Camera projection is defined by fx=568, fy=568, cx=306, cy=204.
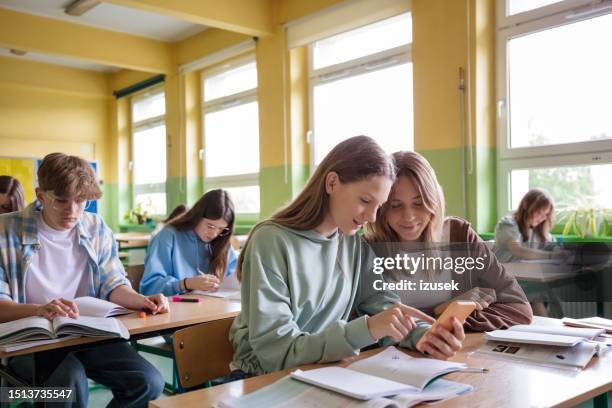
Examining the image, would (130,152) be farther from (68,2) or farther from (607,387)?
(607,387)

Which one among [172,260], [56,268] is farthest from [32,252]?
[172,260]

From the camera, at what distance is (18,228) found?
2.14 m

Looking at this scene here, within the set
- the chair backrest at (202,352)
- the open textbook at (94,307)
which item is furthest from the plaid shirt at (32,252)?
the chair backrest at (202,352)

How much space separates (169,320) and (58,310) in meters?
0.40

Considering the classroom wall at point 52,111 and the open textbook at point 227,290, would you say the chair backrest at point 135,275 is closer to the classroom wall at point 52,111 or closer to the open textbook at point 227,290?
the open textbook at point 227,290

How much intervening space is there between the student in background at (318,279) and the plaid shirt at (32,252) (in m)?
0.92

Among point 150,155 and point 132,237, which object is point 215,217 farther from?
point 150,155

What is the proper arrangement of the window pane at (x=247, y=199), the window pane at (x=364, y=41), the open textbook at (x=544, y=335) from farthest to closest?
the window pane at (x=247, y=199), the window pane at (x=364, y=41), the open textbook at (x=544, y=335)

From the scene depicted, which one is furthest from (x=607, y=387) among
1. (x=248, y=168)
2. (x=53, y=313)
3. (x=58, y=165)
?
(x=248, y=168)

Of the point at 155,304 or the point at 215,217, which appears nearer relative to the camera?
the point at 155,304

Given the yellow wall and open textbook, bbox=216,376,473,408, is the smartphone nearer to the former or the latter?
open textbook, bbox=216,376,473,408

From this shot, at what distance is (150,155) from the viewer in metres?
8.21

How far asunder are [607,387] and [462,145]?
3.01 metres

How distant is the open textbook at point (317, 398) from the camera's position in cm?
105
